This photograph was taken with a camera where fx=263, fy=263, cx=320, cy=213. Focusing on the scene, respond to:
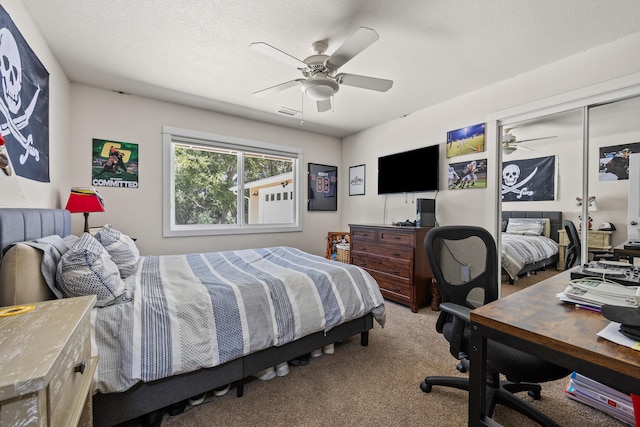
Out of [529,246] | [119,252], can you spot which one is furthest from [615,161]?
[119,252]

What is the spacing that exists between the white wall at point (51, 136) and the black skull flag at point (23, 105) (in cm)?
9

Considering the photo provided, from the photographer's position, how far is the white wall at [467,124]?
2.20 m

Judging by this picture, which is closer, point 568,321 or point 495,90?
point 568,321

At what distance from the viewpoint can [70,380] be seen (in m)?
0.80

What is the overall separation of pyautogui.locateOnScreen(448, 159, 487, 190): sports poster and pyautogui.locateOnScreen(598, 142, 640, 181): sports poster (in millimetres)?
909

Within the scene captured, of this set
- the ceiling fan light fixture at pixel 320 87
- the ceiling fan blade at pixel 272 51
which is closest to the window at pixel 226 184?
the ceiling fan light fixture at pixel 320 87

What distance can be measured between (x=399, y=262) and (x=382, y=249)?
29cm

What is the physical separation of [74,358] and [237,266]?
57.2 inches

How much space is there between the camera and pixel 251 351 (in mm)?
1536

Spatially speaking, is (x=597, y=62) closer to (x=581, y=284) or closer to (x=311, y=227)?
(x=581, y=284)

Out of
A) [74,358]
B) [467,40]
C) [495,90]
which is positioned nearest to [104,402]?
[74,358]

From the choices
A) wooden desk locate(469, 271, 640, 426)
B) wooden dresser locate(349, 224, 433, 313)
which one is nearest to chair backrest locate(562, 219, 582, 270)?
wooden dresser locate(349, 224, 433, 313)

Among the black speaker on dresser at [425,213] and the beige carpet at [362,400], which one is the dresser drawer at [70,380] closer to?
the beige carpet at [362,400]

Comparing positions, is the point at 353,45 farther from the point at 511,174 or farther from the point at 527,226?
the point at 527,226
